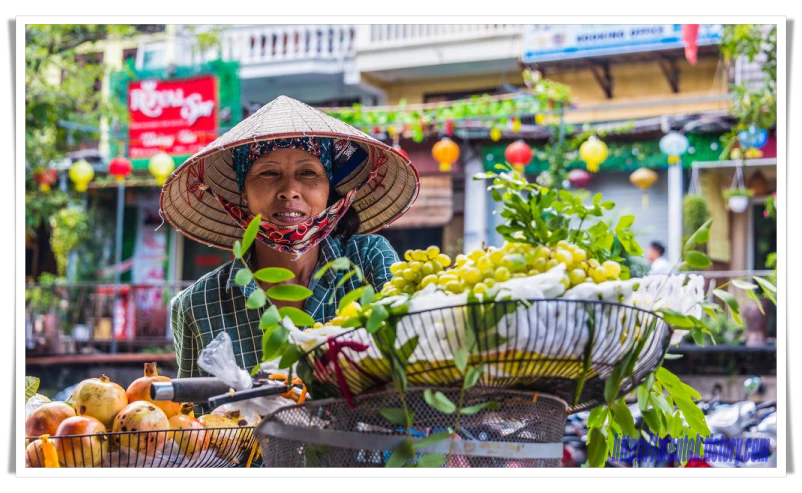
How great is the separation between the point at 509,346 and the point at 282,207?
1.10 m

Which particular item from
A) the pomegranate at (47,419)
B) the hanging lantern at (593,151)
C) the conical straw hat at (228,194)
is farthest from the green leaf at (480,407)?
the hanging lantern at (593,151)

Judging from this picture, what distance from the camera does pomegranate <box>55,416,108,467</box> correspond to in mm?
1623

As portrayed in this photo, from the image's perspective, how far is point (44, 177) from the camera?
11.4m

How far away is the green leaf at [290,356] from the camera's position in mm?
1350

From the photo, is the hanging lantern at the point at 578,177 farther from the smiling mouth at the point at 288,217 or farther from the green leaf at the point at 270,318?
the green leaf at the point at 270,318

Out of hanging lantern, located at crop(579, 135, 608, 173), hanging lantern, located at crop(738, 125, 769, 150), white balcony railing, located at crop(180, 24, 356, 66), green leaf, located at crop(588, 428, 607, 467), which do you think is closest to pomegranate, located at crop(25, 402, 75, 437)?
green leaf, located at crop(588, 428, 607, 467)

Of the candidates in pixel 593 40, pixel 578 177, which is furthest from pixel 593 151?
pixel 593 40

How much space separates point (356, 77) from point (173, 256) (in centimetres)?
426

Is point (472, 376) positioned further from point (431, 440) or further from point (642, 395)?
point (642, 395)

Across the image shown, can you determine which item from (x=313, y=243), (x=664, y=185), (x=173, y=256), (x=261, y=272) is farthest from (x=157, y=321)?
(x=261, y=272)

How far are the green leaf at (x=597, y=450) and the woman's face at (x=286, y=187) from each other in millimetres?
1047

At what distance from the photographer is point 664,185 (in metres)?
11.9

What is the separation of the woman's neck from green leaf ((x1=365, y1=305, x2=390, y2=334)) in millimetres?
1158
